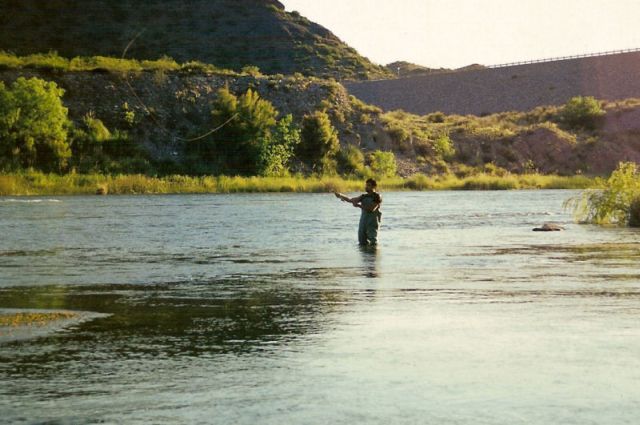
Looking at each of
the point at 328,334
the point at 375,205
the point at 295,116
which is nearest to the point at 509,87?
the point at 295,116

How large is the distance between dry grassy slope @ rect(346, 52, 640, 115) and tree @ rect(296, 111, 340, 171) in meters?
44.3

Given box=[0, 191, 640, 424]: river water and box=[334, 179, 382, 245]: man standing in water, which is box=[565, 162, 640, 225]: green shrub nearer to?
box=[0, 191, 640, 424]: river water

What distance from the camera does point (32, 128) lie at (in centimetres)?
7194

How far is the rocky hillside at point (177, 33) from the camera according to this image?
126625 mm

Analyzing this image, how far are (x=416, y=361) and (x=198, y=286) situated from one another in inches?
292

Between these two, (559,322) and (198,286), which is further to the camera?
(198,286)

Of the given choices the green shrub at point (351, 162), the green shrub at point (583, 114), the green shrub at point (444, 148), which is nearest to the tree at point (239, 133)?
the green shrub at point (351, 162)

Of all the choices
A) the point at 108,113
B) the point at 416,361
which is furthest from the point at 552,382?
the point at 108,113

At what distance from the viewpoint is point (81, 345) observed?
11.1 meters

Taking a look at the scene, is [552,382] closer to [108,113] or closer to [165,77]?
[108,113]

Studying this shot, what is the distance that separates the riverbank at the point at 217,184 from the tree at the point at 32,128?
3546 mm

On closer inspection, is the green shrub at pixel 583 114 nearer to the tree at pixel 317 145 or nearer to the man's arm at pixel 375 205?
the tree at pixel 317 145

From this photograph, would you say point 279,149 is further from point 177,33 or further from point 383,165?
point 177,33

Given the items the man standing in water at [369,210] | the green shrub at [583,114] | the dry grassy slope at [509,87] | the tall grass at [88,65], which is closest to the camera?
the man standing in water at [369,210]
